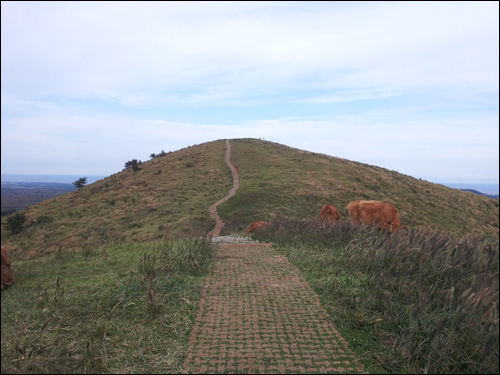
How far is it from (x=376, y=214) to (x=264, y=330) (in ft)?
29.0

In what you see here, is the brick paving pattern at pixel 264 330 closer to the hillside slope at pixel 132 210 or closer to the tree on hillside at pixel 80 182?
the hillside slope at pixel 132 210

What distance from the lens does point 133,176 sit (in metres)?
47.5

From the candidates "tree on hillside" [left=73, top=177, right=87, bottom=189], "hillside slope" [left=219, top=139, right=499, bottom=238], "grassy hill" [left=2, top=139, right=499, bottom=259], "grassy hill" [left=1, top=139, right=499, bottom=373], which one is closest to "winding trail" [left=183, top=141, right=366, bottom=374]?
"grassy hill" [left=1, top=139, right=499, bottom=373]

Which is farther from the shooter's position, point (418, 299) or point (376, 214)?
point (376, 214)

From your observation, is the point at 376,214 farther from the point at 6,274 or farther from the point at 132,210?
the point at 132,210

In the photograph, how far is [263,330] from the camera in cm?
466

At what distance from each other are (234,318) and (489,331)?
10.9 ft

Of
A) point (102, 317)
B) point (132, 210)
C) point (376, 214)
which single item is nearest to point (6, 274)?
point (102, 317)

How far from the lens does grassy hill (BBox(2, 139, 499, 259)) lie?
982 inches

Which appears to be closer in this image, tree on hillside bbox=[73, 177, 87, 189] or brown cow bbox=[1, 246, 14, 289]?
brown cow bbox=[1, 246, 14, 289]

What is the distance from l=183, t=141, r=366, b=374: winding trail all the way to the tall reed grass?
14.9 inches

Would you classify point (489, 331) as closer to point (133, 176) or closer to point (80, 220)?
point (80, 220)

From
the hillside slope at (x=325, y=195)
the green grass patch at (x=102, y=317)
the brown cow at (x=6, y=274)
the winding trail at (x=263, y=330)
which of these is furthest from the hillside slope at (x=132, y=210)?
the winding trail at (x=263, y=330)

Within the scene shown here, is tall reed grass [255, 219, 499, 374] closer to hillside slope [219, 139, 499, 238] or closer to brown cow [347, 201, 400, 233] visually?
brown cow [347, 201, 400, 233]
